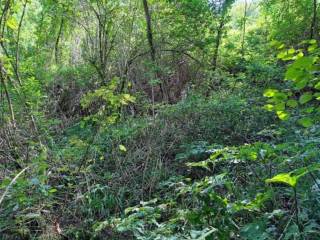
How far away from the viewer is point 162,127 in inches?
171

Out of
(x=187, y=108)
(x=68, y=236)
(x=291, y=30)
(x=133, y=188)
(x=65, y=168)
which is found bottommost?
(x=68, y=236)

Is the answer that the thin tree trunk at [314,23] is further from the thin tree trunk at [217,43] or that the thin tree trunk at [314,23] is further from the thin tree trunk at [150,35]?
the thin tree trunk at [150,35]

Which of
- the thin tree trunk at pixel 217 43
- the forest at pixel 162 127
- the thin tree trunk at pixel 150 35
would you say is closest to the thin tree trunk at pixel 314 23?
the forest at pixel 162 127

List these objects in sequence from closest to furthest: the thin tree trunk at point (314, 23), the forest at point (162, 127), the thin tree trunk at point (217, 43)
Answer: the forest at point (162, 127)
the thin tree trunk at point (314, 23)
the thin tree trunk at point (217, 43)

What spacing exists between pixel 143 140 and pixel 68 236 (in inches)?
64.1

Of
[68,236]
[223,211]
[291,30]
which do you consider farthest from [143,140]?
[291,30]

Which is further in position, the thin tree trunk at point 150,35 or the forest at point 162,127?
the thin tree trunk at point 150,35

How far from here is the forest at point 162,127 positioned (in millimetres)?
1976

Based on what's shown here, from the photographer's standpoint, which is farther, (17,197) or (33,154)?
(33,154)

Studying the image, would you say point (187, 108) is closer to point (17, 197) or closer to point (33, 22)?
point (17, 197)

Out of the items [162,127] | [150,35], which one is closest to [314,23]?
[150,35]

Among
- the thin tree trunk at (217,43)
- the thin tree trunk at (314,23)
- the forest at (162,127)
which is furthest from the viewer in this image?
the thin tree trunk at (217,43)

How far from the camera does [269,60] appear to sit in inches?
211

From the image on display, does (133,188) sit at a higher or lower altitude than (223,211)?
lower
